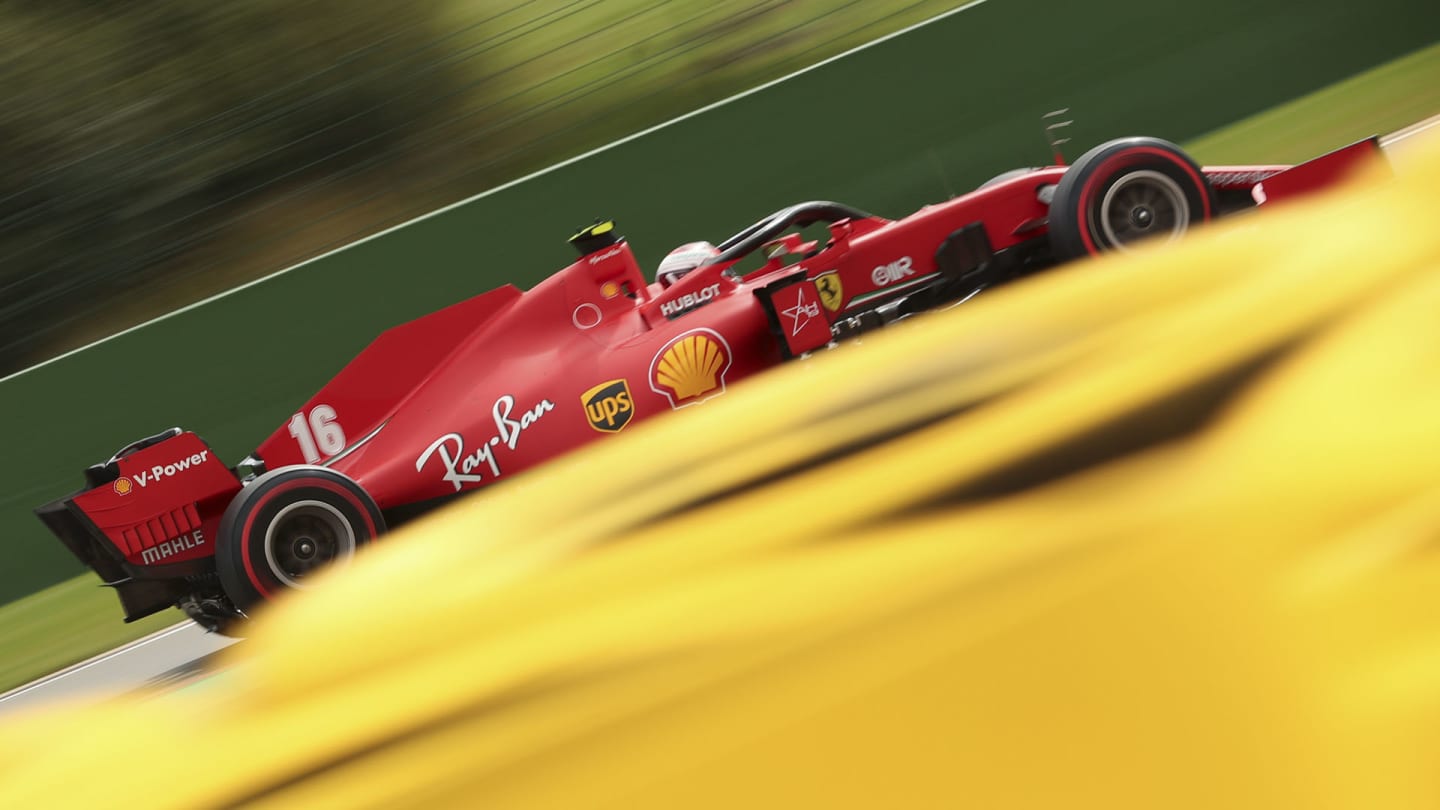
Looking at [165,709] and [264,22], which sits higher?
[264,22]

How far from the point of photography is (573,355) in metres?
7.10

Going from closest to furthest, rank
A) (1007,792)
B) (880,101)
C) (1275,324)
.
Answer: (1007,792) < (1275,324) < (880,101)

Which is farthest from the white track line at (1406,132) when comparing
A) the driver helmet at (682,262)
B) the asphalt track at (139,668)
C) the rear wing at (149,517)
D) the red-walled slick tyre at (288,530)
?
the rear wing at (149,517)

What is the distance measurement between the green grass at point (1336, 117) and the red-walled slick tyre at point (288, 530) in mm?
7623

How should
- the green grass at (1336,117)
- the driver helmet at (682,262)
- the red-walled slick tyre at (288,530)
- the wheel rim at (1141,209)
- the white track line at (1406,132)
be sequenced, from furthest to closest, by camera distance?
the green grass at (1336,117) → the white track line at (1406,132) → the driver helmet at (682,262) → the wheel rim at (1141,209) → the red-walled slick tyre at (288,530)

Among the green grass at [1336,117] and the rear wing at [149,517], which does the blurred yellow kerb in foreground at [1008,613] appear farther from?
the green grass at [1336,117]

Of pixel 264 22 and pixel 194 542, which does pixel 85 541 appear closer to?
pixel 194 542

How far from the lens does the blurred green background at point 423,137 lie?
10297mm

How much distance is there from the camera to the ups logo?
6.98 metres

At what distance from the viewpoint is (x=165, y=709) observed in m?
2.47

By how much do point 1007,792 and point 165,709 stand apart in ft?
4.99

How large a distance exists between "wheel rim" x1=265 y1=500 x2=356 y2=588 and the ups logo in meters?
1.21

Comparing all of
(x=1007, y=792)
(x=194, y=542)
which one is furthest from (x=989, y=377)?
(x=194, y=542)

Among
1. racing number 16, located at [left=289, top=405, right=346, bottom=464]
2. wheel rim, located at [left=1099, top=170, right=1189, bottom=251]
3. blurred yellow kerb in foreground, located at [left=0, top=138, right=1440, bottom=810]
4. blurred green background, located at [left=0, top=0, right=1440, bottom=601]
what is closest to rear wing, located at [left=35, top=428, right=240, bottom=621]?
racing number 16, located at [left=289, top=405, right=346, bottom=464]
